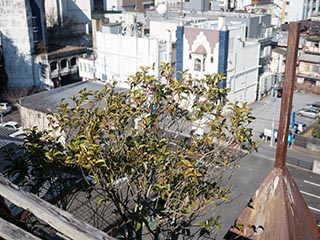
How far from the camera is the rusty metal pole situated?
352 cm

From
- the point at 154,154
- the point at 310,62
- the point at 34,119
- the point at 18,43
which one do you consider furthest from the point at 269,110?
the point at 154,154

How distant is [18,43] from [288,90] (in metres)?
33.4

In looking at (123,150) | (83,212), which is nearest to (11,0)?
(83,212)

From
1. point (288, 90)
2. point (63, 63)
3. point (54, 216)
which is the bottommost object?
point (63, 63)

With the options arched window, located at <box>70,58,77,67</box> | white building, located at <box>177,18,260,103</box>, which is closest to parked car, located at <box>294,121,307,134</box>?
white building, located at <box>177,18,260,103</box>

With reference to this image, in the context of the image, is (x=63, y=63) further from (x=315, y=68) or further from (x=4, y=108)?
(x=315, y=68)

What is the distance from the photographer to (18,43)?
109ft

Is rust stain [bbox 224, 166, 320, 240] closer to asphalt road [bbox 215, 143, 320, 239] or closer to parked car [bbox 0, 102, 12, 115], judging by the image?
asphalt road [bbox 215, 143, 320, 239]

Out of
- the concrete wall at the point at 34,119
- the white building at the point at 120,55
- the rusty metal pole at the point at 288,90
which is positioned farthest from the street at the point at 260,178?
the rusty metal pole at the point at 288,90

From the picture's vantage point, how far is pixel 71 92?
2392 centimetres

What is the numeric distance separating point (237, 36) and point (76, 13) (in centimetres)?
2678

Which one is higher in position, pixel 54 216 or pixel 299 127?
pixel 54 216

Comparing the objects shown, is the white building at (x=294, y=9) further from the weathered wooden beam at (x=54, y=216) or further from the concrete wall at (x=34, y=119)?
the weathered wooden beam at (x=54, y=216)

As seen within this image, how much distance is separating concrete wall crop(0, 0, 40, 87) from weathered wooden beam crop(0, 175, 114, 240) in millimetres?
32915
